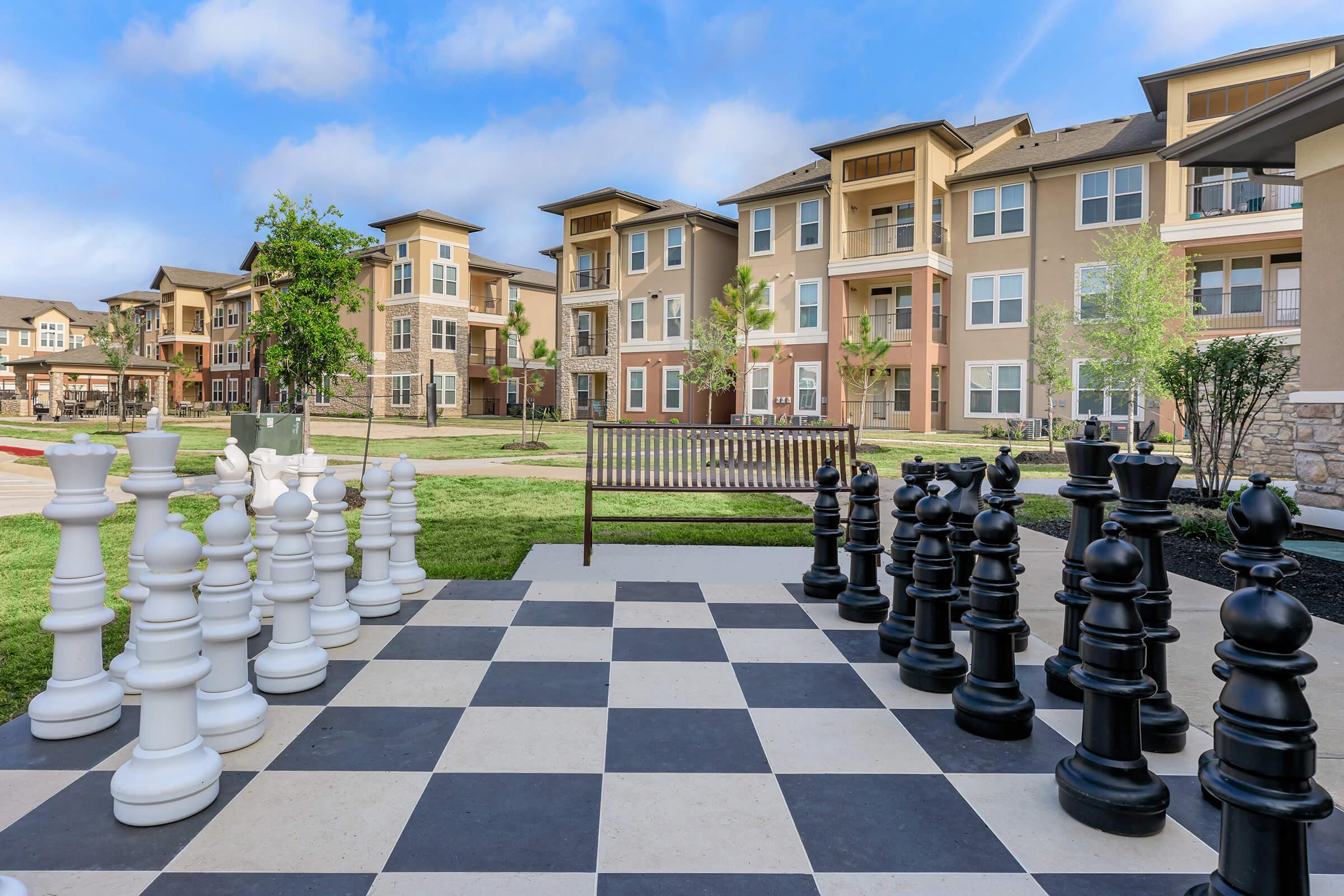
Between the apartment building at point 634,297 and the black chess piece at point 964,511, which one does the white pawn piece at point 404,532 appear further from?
the apartment building at point 634,297

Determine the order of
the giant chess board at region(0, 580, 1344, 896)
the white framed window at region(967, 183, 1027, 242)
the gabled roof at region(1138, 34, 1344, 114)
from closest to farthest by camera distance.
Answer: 1. the giant chess board at region(0, 580, 1344, 896)
2. the gabled roof at region(1138, 34, 1344, 114)
3. the white framed window at region(967, 183, 1027, 242)

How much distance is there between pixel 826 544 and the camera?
4.57 meters

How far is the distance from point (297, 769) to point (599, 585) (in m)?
2.57

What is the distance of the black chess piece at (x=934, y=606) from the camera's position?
2.97 meters

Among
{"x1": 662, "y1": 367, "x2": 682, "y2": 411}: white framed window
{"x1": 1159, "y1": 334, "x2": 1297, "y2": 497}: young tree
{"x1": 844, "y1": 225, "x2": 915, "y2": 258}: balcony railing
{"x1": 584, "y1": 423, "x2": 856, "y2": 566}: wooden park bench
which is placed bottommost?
{"x1": 584, "y1": 423, "x2": 856, "y2": 566}: wooden park bench

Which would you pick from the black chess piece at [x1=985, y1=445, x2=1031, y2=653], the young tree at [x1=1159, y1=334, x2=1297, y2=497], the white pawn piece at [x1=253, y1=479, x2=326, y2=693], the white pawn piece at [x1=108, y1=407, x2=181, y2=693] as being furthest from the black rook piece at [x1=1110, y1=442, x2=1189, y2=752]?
the young tree at [x1=1159, y1=334, x2=1297, y2=497]

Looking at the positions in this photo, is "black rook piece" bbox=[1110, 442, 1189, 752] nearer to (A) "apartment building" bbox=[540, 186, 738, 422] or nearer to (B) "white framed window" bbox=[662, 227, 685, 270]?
(A) "apartment building" bbox=[540, 186, 738, 422]

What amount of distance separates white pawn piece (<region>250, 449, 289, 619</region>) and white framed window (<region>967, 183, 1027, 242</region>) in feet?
82.8

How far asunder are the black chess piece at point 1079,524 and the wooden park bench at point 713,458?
2.65m

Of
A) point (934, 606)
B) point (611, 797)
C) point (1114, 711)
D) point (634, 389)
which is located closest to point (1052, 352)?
point (634, 389)

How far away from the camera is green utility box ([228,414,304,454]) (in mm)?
9766

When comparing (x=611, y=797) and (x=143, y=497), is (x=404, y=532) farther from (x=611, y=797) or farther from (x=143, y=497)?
(x=611, y=797)

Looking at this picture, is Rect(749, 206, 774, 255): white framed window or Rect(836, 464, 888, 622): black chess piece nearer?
Rect(836, 464, 888, 622): black chess piece

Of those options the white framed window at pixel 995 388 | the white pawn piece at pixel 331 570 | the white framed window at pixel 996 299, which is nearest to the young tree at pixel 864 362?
the white framed window at pixel 995 388
